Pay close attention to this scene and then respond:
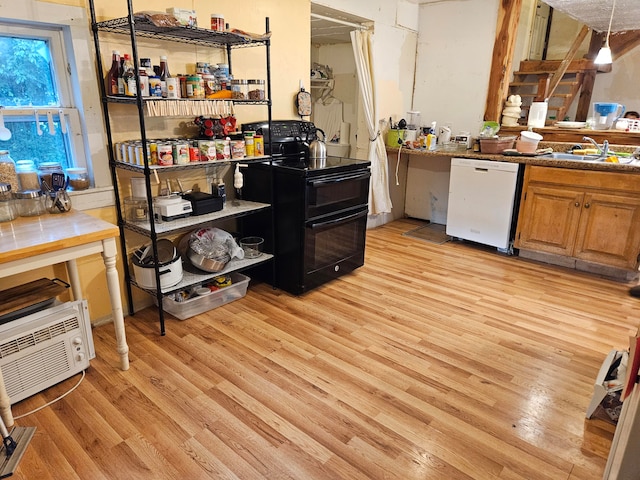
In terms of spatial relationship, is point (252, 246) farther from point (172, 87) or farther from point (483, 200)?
point (483, 200)

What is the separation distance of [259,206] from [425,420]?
1643 millimetres

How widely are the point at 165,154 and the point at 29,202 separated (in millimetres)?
659

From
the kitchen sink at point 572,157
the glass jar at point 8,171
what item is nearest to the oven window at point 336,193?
the glass jar at point 8,171

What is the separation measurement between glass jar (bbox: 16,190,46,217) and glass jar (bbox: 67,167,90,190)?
234mm

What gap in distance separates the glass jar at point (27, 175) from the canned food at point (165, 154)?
0.58m

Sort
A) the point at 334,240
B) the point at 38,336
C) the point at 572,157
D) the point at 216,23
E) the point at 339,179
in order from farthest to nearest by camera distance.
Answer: the point at 572,157 < the point at 334,240 < the point at 339,179 < the point at 216,23 < the point at 38,336

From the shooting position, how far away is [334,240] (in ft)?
9.50

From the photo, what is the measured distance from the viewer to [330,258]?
2920 mm

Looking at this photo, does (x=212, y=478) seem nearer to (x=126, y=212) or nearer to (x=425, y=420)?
(x=425, y=420)

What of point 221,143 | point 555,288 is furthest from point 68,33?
point 555,288

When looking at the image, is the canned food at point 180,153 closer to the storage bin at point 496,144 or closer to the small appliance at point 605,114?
the storage bin at point 496,144

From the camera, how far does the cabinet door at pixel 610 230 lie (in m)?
3.02

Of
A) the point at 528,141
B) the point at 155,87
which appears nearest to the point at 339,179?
the point at 155,87

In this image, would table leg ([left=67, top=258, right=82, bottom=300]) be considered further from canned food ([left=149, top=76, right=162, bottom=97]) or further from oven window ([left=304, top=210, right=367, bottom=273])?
oven window ([left=304, top=210, right=367, bottom=273])
